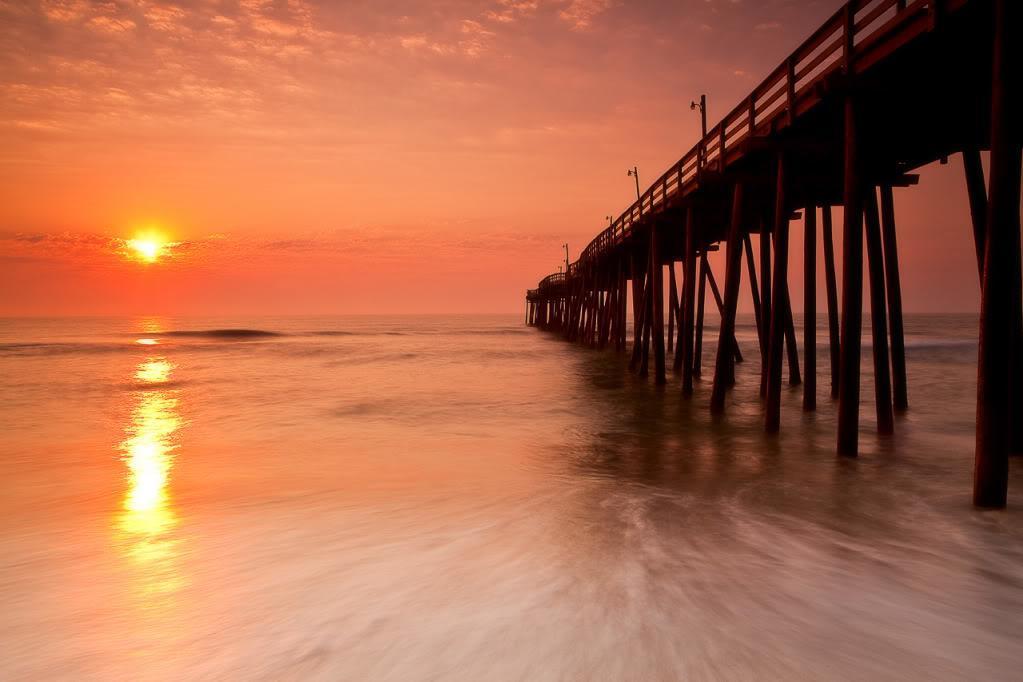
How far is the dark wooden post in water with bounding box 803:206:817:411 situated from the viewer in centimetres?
1060

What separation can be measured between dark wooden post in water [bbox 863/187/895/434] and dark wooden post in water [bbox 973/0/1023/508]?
4.31 meters

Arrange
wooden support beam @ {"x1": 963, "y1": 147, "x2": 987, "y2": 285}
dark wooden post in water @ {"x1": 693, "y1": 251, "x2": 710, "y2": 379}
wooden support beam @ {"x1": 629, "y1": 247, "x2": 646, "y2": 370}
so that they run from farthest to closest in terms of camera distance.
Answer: wooden support beam @ {"x1": 629, "y1": 247, "x2": 646, "y2": 370} → dark wooden post in water @ {"x1": 693, "y1": 251, "x2": 710, "y2": 379} → wooden support beam @ {"x1": 963, "y1": 147, "x2": 987, "y2": 285}

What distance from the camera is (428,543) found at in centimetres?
554

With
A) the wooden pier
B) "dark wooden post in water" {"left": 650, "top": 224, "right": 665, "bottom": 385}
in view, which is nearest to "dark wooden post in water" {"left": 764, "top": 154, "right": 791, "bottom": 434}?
the wooden pier

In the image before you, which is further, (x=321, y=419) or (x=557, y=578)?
(x=321, y=419)

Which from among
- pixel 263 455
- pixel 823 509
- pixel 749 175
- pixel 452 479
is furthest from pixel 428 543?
pixel 749 175

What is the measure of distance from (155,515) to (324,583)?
3.10m

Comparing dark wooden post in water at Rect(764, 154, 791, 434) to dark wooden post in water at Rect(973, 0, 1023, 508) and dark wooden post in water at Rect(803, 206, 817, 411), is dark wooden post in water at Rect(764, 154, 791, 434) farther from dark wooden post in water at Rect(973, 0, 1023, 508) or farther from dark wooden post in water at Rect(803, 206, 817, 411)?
dark wooden post in water at Rect(973, 0, 1023, 508)

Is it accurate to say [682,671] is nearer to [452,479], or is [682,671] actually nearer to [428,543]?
[428,543]

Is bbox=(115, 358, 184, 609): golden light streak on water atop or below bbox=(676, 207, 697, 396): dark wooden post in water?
below

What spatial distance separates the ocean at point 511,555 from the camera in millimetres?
3621

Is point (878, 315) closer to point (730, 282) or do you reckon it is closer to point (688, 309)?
point (730, 282)

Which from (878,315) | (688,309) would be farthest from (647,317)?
(878,315)

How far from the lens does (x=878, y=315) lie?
10164 mm
